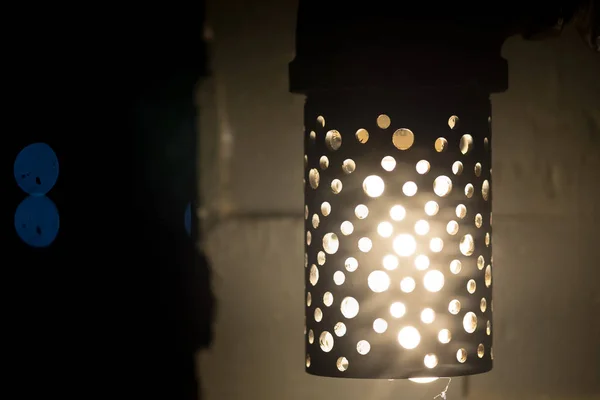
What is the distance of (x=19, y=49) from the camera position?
4.56 ft

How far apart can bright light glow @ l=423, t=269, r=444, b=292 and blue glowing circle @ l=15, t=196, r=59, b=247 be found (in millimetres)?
632

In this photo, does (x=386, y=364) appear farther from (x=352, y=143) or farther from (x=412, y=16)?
(x=412, y=16)

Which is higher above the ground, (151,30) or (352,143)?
(151,30)

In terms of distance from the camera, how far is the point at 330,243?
105 centimetres

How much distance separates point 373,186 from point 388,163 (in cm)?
3

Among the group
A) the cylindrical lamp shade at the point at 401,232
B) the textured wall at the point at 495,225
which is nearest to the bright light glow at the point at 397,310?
the cylindrical lamp shade at the point at 401,232

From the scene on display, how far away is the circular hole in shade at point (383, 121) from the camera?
0.99 m

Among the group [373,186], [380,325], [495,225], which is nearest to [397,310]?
[380,325]

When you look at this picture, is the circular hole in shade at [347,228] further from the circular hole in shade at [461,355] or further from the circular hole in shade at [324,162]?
the circular hole in shade at [461,355]

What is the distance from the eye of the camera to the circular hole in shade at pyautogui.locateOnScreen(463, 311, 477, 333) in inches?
40.6

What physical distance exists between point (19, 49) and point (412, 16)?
0.70 meters

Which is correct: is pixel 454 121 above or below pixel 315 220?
above

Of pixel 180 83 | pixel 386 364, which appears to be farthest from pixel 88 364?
pixel 386 364

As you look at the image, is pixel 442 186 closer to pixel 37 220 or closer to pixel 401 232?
pixel 401 232
